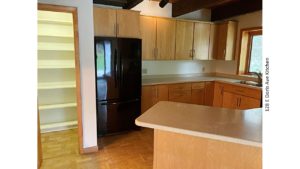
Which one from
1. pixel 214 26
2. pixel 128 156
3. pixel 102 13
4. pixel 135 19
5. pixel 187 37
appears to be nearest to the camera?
pixel 128 156

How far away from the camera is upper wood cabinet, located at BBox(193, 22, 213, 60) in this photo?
4129 millimetres

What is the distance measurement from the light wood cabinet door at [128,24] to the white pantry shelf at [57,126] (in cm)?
183

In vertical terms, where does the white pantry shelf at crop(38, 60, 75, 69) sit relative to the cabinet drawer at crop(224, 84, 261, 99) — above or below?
above

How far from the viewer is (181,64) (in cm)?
444

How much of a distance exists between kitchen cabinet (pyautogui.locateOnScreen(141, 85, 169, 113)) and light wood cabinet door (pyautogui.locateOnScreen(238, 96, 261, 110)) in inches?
52.7

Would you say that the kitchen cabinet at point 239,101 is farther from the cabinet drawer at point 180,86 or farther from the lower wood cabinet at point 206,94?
the cabinet drawer at point 180,86

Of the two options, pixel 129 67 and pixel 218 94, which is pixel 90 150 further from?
pixel 218 94

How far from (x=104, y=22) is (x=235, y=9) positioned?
2641mm

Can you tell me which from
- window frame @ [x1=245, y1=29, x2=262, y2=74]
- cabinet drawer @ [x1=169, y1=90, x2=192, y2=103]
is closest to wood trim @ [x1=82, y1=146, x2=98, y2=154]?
cabinet drawer @ [x1=169, y1=90, x2=192, y2=103]

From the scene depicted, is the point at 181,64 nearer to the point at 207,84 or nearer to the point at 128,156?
the point at 207,84

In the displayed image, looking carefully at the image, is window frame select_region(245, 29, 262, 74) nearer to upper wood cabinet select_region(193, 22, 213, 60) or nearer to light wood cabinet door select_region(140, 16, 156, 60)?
upper wood cabinet select_region(193, 22, 213, 60)

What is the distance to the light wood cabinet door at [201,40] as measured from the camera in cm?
413
